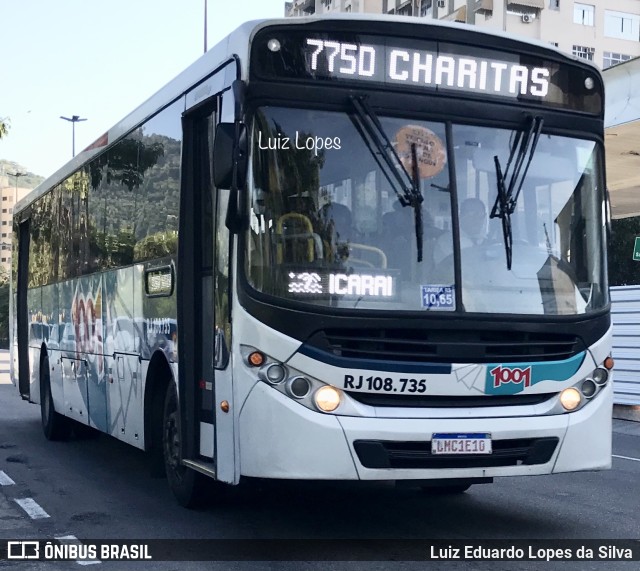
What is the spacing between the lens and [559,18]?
71.1 m

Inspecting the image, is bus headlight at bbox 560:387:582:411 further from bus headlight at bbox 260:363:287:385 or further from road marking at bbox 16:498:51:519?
road marking at bbox 16:498:51:519

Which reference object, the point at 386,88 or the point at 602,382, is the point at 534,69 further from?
the point at 602,382

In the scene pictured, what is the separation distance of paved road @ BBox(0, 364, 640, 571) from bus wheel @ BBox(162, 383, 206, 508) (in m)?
0.13

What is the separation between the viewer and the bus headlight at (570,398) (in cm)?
742

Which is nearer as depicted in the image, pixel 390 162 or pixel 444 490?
pixel 390 162

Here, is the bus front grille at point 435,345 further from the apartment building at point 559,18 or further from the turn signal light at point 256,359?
the apartment building at point 559,18

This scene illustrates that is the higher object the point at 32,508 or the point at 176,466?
the point at 176,466

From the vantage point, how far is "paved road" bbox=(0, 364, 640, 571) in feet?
25.3

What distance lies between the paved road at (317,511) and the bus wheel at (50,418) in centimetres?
248

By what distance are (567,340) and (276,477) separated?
6.95ft

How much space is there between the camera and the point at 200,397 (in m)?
8.12

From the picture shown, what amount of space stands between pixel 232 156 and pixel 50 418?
8055 mm

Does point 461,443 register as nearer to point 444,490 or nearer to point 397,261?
point 397,261

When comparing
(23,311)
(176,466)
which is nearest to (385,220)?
(176,466)
